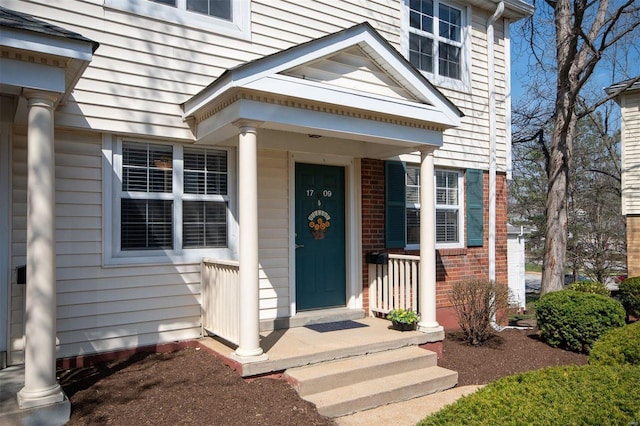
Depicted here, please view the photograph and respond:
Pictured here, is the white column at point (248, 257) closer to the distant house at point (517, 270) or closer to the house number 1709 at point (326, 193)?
the house number 1709 at point (326, 193)

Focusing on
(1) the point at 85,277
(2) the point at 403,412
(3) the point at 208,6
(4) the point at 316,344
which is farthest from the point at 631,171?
(1) the point at 85,277

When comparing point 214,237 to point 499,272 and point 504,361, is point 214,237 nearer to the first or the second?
point 504,361

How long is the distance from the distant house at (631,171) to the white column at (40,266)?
16.3m

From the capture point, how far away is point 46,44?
3.69m

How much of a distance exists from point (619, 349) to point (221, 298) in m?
4.19

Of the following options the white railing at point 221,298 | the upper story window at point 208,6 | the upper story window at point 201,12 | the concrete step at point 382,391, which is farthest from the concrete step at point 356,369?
the upper story window at point 208,6

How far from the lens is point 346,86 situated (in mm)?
5582

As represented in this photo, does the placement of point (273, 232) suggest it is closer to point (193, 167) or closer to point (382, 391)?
point (193, 167)

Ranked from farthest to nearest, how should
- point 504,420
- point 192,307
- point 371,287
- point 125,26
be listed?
point 371,287 → point 192,307 → point 125,26 → point 504,420

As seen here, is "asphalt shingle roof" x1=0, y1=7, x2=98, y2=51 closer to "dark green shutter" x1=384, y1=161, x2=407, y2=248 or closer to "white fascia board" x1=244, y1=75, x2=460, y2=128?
"white fascia board" x1=244, y1=75, x2=460, y2=128

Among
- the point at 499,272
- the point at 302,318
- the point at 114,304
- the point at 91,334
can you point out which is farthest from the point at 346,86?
the point at 499,272

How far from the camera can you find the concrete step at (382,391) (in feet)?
14.6

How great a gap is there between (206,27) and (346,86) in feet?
6.35

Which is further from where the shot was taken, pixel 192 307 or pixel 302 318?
pixel 302 318
